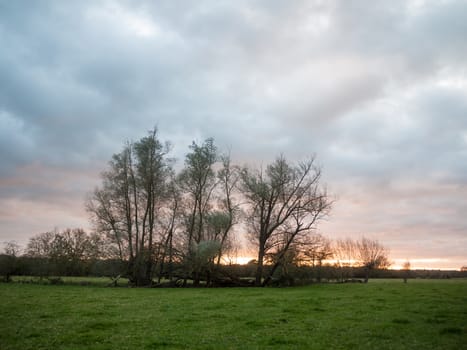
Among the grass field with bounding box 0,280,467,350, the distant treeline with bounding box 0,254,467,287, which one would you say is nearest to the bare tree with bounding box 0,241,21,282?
the distant treeline with bounding box 0,254,467,287

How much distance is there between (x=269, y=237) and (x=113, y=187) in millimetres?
22247

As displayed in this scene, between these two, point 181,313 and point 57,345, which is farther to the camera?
point 181,313

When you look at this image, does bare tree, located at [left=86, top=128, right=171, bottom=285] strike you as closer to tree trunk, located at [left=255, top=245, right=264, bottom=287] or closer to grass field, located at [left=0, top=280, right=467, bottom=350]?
tree trunk, located at [left=255, top=245, right=264, bottom=287]

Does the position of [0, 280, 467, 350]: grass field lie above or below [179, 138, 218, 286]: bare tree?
below

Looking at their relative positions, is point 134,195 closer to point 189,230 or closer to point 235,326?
point 189,230

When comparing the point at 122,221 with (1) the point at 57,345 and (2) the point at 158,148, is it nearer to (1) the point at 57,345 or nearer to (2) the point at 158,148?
(2) the point at 158,148

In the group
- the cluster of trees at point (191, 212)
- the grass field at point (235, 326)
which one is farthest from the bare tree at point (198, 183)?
the grass field at point (235, 326)

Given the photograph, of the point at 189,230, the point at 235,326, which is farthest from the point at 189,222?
the point at 235,326

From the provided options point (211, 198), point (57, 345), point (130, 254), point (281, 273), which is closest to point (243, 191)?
point (211, 198)

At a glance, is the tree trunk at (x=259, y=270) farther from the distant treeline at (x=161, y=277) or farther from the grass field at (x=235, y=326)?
the grass field at (x=235, y=326)

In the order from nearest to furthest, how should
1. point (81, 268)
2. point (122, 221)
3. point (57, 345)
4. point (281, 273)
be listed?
point (57, 345), point (281, 273), point (122, 221), point (81, 268)

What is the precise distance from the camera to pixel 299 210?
150ft

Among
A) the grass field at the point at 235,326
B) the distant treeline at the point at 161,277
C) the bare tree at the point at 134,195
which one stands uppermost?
the bare tree at the point at 134,195

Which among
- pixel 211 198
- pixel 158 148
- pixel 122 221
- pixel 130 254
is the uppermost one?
pixel 158 148
